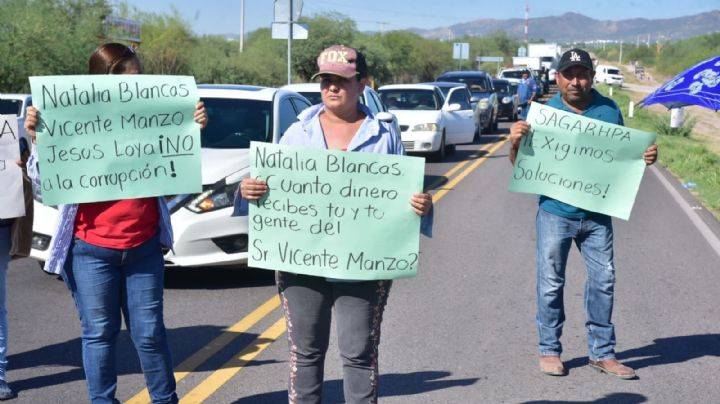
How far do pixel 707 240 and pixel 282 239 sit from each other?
27.2 feet

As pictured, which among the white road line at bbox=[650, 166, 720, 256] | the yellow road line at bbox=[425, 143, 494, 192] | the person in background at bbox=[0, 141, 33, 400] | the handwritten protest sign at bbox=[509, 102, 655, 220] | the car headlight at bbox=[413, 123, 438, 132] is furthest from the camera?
the car headlight at bbox=[413, 123, 438, 132]

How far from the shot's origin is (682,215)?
13.5 metres

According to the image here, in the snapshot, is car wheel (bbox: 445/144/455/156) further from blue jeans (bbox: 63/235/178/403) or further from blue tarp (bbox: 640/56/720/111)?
blue jeans (bbox: 63/235/178/403)

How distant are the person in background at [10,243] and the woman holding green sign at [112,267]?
2.73ft

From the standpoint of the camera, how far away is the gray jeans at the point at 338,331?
4.13m

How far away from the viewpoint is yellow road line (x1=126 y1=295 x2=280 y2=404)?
5438 mm

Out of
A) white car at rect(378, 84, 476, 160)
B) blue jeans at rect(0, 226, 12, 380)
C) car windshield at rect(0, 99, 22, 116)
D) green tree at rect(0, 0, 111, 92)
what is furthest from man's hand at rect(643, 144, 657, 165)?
green tree at rect(0, 0, 111, 92)

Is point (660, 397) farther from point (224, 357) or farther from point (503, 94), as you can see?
point (503, 94)

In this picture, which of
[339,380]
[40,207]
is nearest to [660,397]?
[339,380]

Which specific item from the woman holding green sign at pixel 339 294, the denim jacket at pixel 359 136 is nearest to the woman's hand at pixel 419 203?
the woman holding green sign at pixel 339 294

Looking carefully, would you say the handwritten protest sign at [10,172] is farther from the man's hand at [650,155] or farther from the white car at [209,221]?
the man's hand at [650,155]

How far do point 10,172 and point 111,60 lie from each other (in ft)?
3.74

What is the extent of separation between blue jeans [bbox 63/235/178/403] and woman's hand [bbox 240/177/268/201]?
1.97 ft

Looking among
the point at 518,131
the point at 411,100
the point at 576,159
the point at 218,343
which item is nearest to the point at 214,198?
→ the point at 218,343
